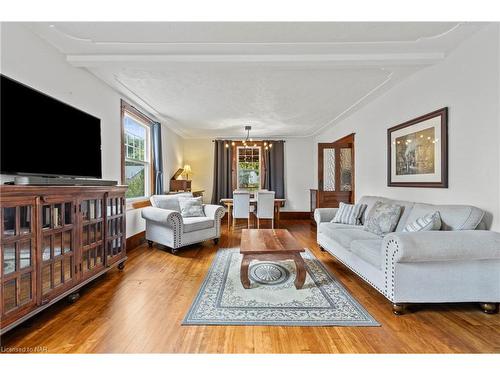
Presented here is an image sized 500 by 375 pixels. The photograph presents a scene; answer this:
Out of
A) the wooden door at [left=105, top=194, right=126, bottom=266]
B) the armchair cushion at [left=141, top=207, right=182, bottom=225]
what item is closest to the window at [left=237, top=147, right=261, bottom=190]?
the armchair cushion at [left=141, top=207, right=182, bottom=225]

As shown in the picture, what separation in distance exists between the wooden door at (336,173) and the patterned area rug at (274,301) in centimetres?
263

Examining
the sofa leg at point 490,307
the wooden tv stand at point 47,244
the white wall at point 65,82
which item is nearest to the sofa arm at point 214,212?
the white wall at point 65,82

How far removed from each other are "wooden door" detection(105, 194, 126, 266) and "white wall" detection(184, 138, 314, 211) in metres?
4.41

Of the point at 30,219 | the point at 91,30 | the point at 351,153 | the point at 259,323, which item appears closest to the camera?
the point at 30,219

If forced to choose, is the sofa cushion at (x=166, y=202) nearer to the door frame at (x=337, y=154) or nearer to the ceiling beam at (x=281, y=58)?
the ceiling beam at (x=281, y=58)

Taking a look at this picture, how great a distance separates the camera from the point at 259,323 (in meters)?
2.01

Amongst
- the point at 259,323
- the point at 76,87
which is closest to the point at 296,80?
the point at 76,87

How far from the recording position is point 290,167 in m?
7.66

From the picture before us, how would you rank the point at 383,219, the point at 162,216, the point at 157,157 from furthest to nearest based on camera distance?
the point at 157,157 → the point at 162,216 → the point at 383,219

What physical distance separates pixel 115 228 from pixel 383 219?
3202 millimetres

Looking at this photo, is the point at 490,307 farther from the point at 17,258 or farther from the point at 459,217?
the point at 17,258

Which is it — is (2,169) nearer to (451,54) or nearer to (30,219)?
(30,219)

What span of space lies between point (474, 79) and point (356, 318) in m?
2.45

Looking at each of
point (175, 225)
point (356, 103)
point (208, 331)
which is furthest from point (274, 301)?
point (356, 103)
